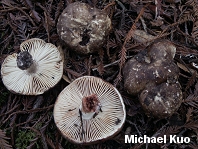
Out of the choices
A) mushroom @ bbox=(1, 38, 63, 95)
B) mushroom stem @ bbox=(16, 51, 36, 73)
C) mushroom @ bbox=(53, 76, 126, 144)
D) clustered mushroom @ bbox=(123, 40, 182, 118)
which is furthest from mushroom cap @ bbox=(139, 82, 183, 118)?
mushroom stem @ bbox=(16, 51, 36, 73)

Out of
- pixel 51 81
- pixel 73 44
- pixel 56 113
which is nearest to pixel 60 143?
pixel 56 113

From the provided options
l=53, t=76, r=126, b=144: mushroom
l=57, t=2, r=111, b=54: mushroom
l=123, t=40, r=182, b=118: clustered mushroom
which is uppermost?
l=57, t=2, r=111, b=54: mushroom

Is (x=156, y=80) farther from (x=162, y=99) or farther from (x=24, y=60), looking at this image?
(x=24, y=60)

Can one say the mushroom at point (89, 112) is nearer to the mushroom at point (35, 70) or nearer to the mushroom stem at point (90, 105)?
the mushroom stem at point (90, 105)

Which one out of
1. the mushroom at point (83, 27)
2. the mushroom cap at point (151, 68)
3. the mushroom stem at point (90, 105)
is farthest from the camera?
the mushroom at point (83, 27)

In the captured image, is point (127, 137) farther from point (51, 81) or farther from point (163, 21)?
point (163, 21)

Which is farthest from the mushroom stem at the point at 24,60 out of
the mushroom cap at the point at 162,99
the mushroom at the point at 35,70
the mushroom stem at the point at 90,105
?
the mushroom cap at the point at 162,99

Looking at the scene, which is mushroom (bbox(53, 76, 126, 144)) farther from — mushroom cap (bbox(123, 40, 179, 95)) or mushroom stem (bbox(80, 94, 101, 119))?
mushroom cap (bbox(123, 40, 179, 95))
